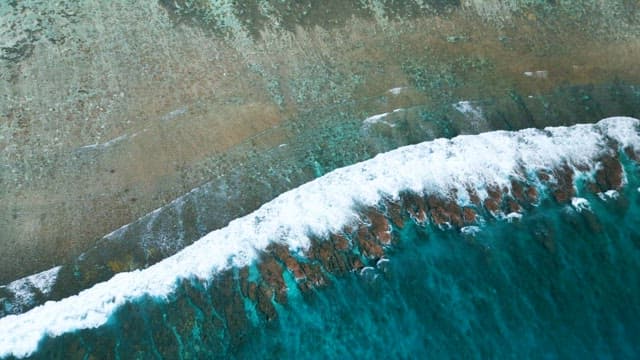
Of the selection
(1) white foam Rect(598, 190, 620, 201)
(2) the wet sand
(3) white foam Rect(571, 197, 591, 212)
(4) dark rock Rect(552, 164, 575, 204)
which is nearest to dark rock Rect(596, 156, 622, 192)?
(1) white foam Rect(598, 190, 620, 201)

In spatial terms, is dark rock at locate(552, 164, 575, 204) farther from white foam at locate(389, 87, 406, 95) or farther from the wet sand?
white foam at locate(389, 87, 406, 95)

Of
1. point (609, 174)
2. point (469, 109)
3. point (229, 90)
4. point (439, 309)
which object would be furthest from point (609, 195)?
point (229, 90)

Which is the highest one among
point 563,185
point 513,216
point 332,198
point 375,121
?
point 375,121

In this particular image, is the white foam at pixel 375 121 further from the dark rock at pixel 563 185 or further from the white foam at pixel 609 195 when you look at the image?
the white foam at pixel 609 195

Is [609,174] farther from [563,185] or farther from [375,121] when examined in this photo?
[375,121]

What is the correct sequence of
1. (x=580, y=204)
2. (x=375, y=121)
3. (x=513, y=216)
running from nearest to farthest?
1. (x=513, y=216)
2. (x=580, y=204)
3. (x=375, y=121)

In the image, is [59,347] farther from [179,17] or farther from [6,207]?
[179,17]

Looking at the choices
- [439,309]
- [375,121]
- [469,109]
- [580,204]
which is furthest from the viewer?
[469,109]
